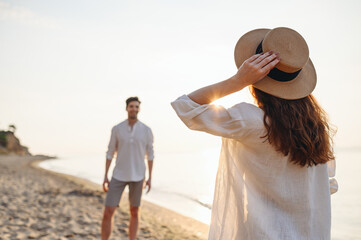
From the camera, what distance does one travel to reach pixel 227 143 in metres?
1.40

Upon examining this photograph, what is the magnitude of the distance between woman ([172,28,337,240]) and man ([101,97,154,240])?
9.64 feet

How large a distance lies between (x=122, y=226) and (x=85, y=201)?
2.90m

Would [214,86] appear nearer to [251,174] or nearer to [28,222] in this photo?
[251,174]

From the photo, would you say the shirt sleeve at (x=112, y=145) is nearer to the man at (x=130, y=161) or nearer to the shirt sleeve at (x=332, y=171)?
the man at (x=130, y=161)

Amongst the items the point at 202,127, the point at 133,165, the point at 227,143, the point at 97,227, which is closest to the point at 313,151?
the point at 227,143

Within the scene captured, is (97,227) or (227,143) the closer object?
(227,143)

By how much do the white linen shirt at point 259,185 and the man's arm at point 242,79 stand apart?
1.8 inches

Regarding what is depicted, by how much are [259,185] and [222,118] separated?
34 centimetres

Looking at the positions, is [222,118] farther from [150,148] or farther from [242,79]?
[150,148]

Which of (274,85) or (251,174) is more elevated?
(274,85)

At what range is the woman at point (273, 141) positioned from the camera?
1.23 metres

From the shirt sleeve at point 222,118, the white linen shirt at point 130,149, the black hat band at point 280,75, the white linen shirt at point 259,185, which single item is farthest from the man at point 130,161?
the black hat band at point 280,75

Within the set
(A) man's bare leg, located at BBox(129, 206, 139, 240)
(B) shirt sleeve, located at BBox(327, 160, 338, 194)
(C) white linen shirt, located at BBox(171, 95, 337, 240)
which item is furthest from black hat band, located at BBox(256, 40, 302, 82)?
(A) man's bare leg, located at BBox(129, 206, 139, 240)

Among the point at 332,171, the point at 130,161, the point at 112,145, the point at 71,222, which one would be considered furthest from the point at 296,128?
the point at 71,222
